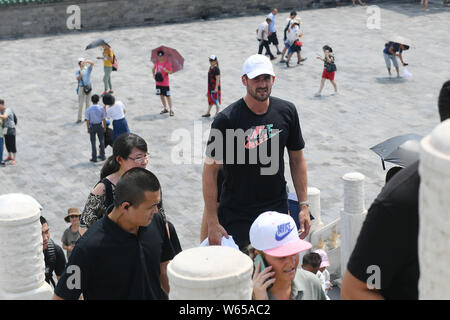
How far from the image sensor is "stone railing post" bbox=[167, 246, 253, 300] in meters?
3.00

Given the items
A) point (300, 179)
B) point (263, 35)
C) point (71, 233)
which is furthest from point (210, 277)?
point (263, 35)

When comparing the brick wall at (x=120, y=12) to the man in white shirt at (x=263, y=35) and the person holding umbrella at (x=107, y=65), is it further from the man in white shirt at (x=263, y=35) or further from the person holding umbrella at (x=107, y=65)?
the person holding umbrella at (x=107, y=65)

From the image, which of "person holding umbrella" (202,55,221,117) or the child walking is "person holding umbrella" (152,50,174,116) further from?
the child walking

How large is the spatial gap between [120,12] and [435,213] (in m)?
27.9

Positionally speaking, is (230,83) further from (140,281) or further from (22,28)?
(140,281)

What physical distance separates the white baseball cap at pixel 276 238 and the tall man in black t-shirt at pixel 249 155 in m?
1.09

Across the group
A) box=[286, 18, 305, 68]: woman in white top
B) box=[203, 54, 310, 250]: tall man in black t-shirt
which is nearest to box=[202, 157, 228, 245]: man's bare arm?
box=[203, 54, 310, 250]: tall man in black t-shirt

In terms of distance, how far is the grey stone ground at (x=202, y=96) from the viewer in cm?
1486

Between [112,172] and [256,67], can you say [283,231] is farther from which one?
[112,172]

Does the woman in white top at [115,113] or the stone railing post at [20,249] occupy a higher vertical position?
the stone railing post at [20,249]

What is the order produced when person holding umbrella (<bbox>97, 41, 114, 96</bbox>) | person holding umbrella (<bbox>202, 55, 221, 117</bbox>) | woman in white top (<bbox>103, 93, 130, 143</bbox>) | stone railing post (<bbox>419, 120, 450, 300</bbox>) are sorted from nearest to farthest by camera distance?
stone railing post (<bbox>419, 120, 450, 300</bbox>) < woman in white top (<bbox>103, 93, 130, 143</bbox>) < person holding umbrella (<bbox>202, 55, 221, 117</bbox>) < person holding umbrella (<bbox>97, 41, 114, 96</bbox>)

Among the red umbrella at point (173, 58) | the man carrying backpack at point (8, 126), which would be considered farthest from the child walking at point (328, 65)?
the man carrying backpack at point (8, 126)

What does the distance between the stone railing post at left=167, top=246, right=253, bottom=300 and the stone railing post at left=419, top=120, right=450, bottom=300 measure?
83 cm

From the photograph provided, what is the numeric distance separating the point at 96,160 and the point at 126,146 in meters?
10.2
